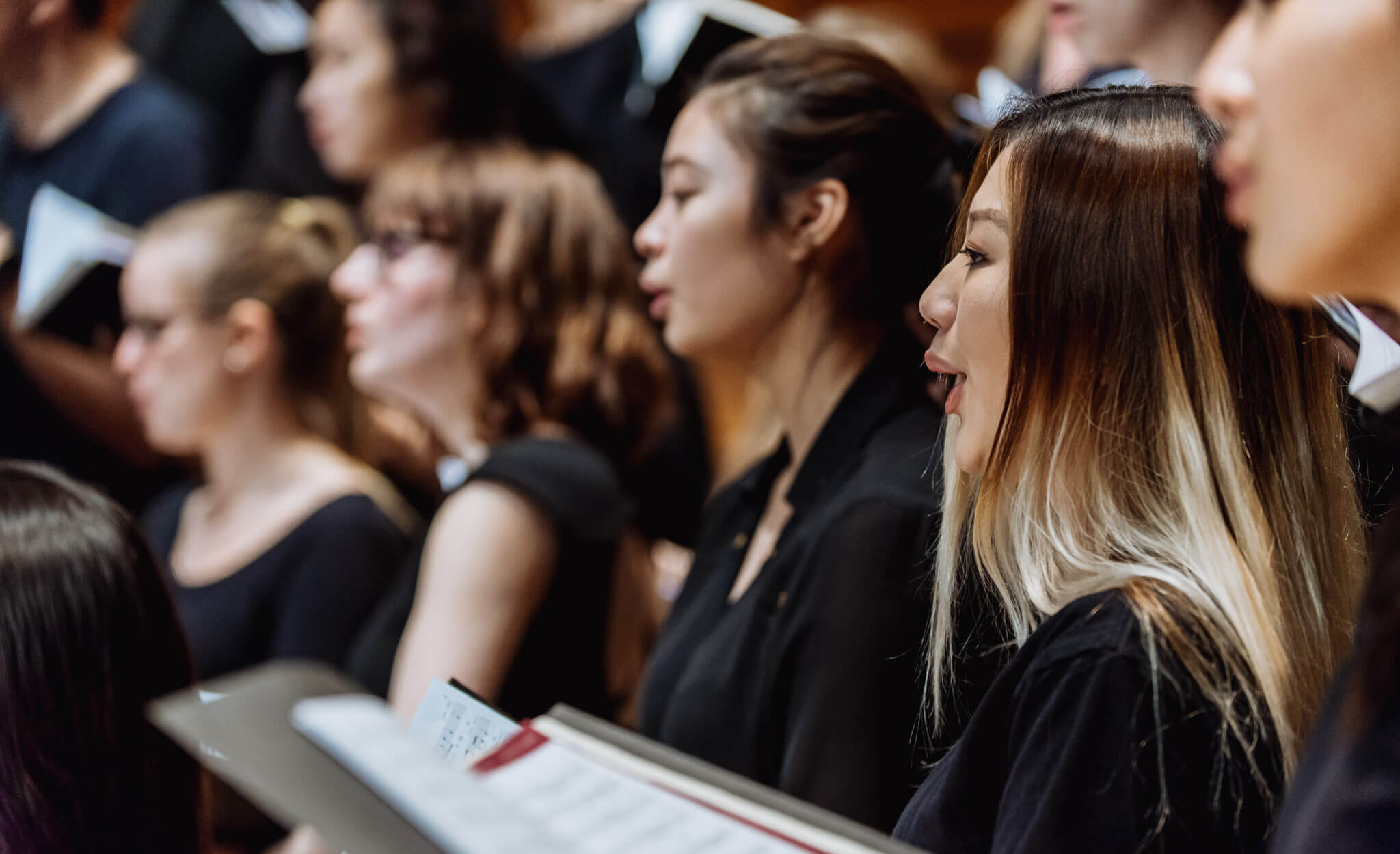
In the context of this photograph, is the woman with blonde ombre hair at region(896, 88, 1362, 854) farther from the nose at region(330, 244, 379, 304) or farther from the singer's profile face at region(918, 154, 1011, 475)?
the nose at region(330, 244, 379, 304)

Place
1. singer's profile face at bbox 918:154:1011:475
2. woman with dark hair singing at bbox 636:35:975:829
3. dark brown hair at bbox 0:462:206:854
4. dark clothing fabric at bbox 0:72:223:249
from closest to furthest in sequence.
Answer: singer's profile face at bbox 918:154:1011:475, dark brown hair at bbox 0:462:206:854, woman with dark hair singing at bbox 636:35:975:829, dark clothing fabric at bbox 0:72:223:249

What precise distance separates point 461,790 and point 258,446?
165 cm

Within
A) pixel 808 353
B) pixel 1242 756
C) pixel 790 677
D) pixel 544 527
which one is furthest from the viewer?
pixel 544 527

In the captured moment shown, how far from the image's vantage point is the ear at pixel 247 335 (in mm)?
2043

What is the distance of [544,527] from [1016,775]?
905mm

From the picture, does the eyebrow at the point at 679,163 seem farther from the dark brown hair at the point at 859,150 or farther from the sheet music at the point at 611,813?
the sheet music at the point at 611,813

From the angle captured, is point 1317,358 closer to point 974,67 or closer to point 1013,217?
point 1013,217

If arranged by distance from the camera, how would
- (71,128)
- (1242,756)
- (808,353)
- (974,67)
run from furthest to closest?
(974,67) < (71,128) < (808,353) < (1242,756)

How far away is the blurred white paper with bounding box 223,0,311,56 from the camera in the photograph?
275 cm

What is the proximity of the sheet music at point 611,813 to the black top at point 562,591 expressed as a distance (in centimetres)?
99

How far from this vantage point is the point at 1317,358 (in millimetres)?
848

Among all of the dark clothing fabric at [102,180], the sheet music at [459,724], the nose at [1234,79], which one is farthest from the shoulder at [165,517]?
the nose at [1234,79]

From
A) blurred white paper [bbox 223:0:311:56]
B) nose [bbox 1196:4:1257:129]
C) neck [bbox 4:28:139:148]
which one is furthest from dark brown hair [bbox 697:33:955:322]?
blurred white paper [bbox 223:0:311:56]

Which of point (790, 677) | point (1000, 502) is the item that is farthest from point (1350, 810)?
point (790, 677)
